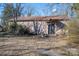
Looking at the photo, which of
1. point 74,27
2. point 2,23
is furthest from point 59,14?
point 2,23

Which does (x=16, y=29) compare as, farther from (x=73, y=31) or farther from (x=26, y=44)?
(x=73, y=31)

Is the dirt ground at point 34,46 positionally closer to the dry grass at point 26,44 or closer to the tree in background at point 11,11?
the dry grass at point 26,44

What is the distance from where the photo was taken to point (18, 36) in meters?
1.13

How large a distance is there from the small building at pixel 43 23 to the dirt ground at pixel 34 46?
6cm

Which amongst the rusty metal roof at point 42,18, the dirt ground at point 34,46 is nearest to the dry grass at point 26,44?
the dirt ground at point 34,46

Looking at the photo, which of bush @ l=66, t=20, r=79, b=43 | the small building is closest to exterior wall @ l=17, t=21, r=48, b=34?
the small building

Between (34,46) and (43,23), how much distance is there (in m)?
0.19

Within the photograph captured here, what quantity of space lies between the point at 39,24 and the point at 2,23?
11.2 inches

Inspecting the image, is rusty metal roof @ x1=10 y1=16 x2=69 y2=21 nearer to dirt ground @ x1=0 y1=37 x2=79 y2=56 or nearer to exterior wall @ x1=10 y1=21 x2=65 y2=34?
exterior wall @ x1=10 y1=21 x2=65 y2=34

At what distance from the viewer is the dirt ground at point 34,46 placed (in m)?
1.12

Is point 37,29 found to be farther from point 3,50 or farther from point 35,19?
point 3,50

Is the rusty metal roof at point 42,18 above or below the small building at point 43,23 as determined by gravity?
above

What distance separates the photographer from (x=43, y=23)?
44.2 inches

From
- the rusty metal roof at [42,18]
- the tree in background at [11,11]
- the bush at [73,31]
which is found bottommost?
the bush at [73,31]
